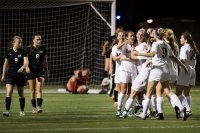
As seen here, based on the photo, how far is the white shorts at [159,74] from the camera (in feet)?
52.1

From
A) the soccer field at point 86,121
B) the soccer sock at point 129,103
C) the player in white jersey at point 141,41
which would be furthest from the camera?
the player in white jersey at point 141,41

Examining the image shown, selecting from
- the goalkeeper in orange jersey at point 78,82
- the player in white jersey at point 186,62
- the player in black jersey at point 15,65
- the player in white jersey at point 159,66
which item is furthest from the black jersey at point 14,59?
the goalkeeper in orange jersey at point 78,82

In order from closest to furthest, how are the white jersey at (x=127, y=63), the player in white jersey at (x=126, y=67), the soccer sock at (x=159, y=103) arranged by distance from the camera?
the soccer sock at (x=159, y=103) → the player in white jersey at (x=126, y=67) → the white jersey at (x=127, y=63)

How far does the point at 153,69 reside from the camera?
629 inches

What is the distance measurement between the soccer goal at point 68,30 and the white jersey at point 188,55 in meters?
9.22

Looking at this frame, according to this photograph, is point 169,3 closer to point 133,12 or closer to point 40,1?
point 133,12

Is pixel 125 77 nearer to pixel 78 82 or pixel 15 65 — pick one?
pixel 15 65

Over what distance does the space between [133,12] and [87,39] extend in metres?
15.4

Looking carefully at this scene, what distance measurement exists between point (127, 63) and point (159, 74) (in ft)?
5.37

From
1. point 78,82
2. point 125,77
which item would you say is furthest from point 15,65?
point 78,82

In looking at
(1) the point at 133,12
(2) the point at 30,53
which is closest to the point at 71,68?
(1) the point at 133,12

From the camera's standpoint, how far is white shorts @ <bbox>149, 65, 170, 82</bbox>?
1587cm

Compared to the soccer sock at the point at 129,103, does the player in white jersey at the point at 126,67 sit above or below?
above

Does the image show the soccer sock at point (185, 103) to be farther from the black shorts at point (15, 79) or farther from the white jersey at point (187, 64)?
the black shorts at point (15, 79)
